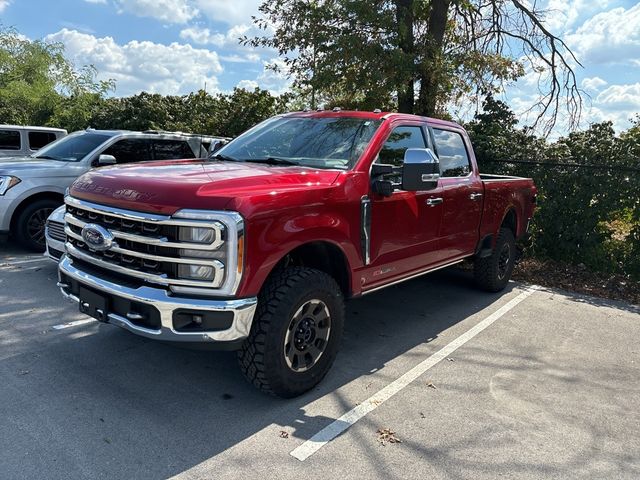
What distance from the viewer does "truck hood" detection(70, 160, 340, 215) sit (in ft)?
9.70

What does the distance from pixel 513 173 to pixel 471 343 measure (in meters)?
4.65

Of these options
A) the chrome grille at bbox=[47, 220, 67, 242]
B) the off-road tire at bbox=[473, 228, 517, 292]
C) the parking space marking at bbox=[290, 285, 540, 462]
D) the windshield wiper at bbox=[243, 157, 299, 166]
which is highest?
the windshield wiper at bbox=[243, 157, 299, 166]

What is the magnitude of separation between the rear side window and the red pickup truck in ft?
24.7

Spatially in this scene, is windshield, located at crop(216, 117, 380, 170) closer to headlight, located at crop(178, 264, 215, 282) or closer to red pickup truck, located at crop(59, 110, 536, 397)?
red pickup truck, located at crop(59, 110, 536, 397)

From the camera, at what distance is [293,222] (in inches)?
128

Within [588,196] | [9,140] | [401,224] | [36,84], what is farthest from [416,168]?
[36,84]

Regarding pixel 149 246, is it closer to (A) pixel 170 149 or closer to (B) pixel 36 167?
(B) pixel 36 167

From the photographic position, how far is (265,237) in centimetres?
306

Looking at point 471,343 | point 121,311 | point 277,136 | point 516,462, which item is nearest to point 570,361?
point 471,343

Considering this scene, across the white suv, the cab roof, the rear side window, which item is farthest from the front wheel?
the rear side window

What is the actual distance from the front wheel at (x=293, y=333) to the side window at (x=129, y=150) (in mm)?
5550

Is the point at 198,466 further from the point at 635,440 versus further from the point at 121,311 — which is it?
the point at 635,440

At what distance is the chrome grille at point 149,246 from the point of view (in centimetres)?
292

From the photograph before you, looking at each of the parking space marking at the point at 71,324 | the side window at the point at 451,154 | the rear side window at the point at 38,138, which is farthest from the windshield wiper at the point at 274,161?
the rear side window at the point at 38,138
